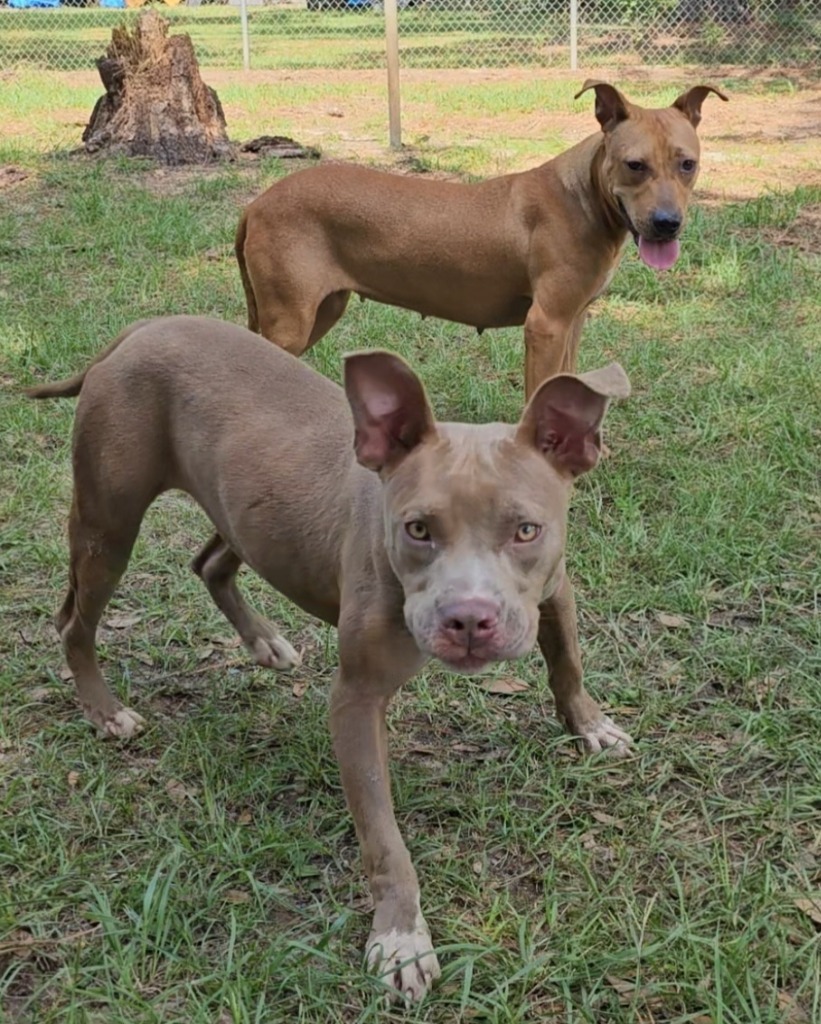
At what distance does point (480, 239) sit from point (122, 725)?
2783 millimetres

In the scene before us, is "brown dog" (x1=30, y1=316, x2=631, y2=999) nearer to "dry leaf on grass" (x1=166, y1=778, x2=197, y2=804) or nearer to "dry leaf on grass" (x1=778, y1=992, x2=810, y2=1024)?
"dry leaf on grass" (x1=166, y1=778, x2=197, y2=804)

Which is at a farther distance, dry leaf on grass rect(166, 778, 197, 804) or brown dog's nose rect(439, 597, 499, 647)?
dry leaf on grass rect(166, 778, 197, 804)

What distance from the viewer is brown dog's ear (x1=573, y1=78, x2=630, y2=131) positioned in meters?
4.73

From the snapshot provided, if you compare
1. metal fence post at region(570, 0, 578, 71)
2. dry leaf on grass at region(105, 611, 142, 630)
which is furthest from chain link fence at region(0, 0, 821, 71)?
dry leaf on grass at region(105, 611, 142, 630)

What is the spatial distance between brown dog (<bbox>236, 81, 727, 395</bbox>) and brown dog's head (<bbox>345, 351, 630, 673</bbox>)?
2493 millimetres

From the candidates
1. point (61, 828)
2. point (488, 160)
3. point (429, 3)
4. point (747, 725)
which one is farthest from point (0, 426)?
point (429, 3)

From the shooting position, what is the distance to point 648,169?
183 inches

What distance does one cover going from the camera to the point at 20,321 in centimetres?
639

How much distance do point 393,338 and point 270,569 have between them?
3.48 metres

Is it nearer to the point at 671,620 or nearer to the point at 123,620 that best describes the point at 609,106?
the point at 671,620

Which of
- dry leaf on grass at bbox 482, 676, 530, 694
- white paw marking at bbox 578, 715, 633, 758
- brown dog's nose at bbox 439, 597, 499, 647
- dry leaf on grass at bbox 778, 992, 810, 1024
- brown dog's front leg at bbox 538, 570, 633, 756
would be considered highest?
brown dog's nose at bbox 439, 597, 499, 647

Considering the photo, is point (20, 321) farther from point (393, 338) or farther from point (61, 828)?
point (61, 828)

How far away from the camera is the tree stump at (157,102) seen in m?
10.1

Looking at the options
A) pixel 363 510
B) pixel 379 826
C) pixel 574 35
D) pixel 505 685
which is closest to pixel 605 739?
pixel 505 685
